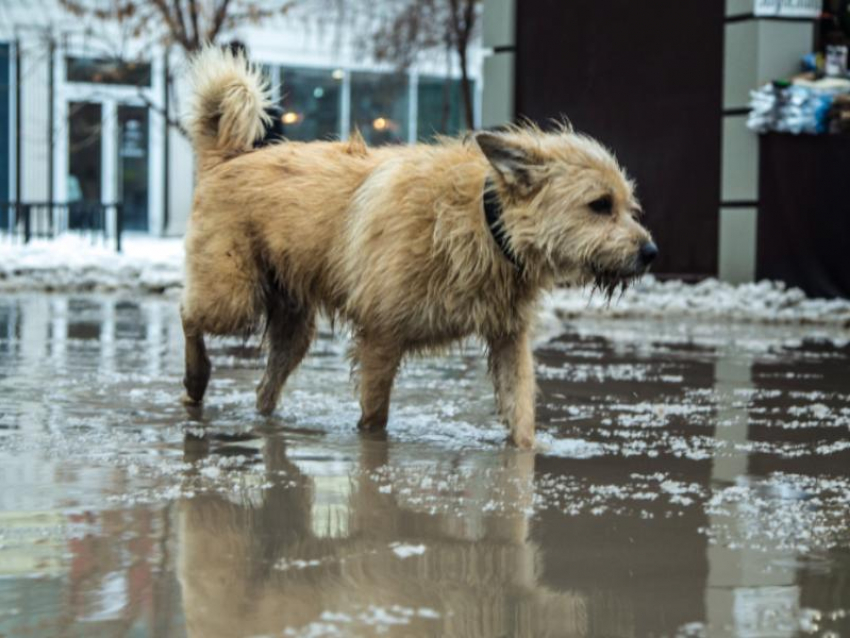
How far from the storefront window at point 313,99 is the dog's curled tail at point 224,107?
24273mm

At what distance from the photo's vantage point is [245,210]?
6.94m

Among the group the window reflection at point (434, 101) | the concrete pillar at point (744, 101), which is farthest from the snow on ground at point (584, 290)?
the window reflection at point (434, 101)

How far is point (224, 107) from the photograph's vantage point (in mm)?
7309

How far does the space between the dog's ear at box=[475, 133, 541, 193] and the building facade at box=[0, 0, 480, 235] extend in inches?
804

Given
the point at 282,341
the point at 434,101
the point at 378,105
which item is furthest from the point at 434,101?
the point at 282,341

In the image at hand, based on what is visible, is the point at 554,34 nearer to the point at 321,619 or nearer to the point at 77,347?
the point at 77,347

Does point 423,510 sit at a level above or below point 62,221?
below

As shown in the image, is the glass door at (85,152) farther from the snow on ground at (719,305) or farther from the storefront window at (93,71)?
the snow on ground at (719,305)

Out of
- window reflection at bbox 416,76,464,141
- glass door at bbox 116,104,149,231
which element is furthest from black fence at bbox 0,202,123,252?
window reflection at bbox 416,76,464,141

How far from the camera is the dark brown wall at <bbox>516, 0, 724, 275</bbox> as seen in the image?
14.9 metres

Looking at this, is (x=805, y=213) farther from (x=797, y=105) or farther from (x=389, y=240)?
(x=389, y=240)

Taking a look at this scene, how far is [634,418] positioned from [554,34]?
9733mm

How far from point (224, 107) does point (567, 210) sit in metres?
2.22

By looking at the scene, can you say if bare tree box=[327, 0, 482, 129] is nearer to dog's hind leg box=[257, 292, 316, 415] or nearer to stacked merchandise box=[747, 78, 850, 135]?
stacked merchandise box=[747, 78, 850, 135]
